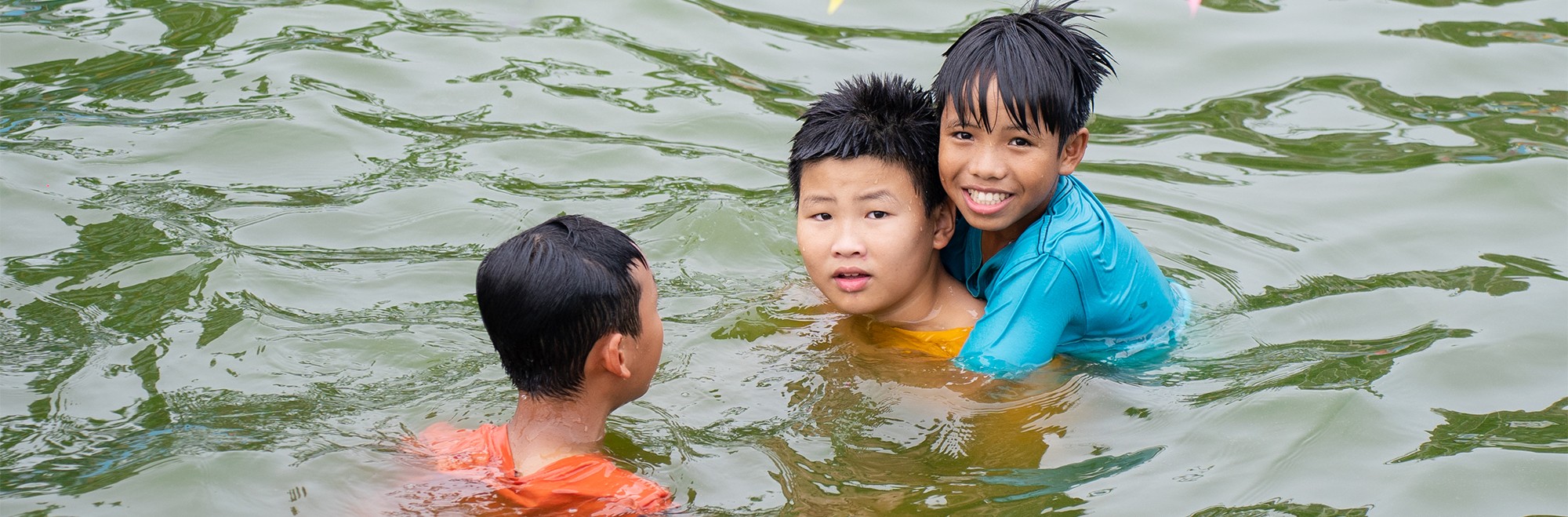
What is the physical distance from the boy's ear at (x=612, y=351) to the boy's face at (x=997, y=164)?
46.2 inches

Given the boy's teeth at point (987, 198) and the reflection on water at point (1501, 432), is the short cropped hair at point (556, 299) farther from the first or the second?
the reflection on water at point (1501, 432)

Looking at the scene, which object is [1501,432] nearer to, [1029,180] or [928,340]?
[1029,180]

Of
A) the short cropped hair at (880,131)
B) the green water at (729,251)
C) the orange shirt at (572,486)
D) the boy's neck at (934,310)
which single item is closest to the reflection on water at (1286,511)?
the green water at (729,251)

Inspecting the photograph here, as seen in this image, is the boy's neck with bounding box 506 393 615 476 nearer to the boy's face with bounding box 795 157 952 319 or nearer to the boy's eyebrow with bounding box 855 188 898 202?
the boy's face with bounding box 795 157 952 319

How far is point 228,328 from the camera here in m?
4.47

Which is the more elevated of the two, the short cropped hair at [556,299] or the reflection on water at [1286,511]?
the short cropped hair at [556,299]

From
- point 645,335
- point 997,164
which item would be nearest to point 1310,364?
point 997,164

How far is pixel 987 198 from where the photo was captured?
413cm

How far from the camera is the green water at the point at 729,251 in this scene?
3.86 metres

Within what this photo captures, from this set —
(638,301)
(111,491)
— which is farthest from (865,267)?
(111,491)

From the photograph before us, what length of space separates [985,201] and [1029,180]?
0.14 metres

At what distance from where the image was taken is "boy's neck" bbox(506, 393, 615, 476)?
3596 mm

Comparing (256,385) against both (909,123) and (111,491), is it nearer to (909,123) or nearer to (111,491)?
(111,491)

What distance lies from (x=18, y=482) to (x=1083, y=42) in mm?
3162
